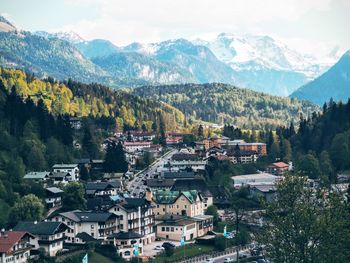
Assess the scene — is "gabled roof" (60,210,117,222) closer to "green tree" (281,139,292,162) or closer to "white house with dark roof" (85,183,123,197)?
"white house with dark roof" (85,183,123,197)

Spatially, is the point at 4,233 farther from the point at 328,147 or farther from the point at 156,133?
the point at 156,133

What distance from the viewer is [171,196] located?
76.3 metres

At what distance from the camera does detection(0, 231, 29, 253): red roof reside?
5359 centimetres

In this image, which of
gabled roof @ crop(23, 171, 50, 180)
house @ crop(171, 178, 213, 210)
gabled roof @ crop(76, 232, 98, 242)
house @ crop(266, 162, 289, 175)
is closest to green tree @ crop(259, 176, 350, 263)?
gabled roof @ crop(76, 232, 98, 242)

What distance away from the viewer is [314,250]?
43.3m

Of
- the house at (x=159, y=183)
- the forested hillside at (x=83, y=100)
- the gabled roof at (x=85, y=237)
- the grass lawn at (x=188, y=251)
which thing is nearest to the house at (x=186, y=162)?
the house at (x=159, y=183)

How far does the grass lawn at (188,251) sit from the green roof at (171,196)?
10289 mm

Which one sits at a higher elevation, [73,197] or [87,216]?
[73,197]

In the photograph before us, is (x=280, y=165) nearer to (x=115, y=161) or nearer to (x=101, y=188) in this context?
(x=115, y=161)

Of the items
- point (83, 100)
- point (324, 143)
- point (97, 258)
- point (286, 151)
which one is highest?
point (83, 100)

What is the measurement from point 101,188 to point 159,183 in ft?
33.6

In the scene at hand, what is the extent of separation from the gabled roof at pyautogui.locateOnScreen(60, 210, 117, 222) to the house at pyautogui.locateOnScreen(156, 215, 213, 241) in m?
5.54

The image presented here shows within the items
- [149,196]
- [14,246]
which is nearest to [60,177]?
[149,196]

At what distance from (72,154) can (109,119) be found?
41883 millimetres
